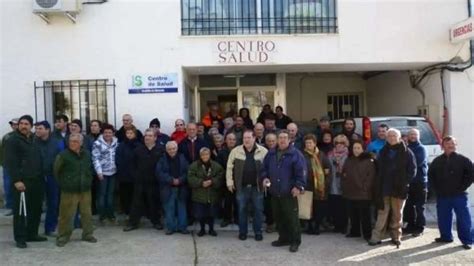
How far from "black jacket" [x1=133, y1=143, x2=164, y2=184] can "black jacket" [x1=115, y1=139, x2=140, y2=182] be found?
0.18 m

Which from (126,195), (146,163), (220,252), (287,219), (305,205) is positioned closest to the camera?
(220,252)

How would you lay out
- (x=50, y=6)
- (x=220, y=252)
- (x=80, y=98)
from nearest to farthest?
→ 1. (x=220, y=252)
2. (x=50, y=6)
3. (x=80, y=98)

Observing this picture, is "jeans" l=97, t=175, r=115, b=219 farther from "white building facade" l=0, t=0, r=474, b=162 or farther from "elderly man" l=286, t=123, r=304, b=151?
"elderly man" l=286, t=123, r=304, b=151

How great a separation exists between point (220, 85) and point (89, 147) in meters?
5.06

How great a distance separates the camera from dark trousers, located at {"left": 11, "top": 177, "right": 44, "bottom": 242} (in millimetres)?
7121

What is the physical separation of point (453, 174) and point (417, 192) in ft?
2.17

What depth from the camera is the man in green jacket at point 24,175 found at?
7.01 m

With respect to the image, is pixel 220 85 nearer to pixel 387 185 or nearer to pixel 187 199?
pixel 187 199

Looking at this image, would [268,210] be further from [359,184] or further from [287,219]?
[359,184]

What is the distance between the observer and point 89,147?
827cm

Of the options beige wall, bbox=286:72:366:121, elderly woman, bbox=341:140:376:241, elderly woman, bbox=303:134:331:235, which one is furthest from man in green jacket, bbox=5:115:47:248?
beige wall, bbox=286:72:366:121

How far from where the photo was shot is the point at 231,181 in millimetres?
7590

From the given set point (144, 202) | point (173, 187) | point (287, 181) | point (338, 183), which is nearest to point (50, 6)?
point (144, 202)

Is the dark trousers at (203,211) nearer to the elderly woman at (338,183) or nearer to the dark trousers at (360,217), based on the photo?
the elderly woman at (338,183)
